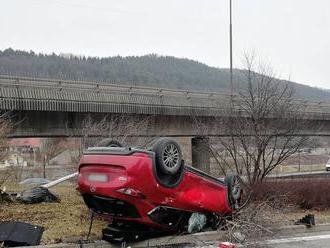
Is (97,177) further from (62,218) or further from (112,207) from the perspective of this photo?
(62,218)

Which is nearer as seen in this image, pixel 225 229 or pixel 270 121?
pixel 225 229

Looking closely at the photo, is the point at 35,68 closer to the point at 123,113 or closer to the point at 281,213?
the point at 123,113

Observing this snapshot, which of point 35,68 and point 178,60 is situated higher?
point 178,60

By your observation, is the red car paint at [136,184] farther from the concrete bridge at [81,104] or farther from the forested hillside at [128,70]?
the forested hillside at [128,70]

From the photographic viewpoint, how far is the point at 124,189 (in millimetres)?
6879

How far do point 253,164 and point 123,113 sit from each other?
39.5 feet

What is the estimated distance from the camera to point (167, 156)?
738 centimetres

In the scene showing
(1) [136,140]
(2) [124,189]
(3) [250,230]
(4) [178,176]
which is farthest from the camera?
(1) [136,140]

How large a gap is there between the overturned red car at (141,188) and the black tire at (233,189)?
2.65 ft

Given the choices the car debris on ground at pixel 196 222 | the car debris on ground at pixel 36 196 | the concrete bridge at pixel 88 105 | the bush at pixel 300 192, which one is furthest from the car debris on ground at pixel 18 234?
the concrete bridge at pixel 88 105

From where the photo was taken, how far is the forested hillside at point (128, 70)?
1036 inches

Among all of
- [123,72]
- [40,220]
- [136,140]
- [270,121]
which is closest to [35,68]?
[123,72]

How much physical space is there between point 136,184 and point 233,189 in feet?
8.54

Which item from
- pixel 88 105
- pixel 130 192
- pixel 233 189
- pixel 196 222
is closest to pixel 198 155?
pixel 88 105
